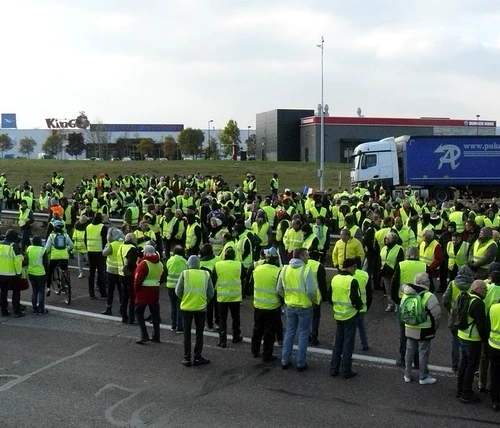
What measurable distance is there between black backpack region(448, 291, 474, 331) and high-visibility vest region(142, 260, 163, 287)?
16.0ft

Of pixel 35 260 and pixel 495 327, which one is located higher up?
pixel 35 260

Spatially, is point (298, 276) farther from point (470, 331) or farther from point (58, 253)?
point (58, 253)

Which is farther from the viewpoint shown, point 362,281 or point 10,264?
point 10,264

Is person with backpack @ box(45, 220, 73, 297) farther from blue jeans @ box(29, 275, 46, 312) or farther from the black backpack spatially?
the black backpack

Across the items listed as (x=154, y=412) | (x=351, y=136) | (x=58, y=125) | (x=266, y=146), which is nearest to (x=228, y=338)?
(x=154, y=412)

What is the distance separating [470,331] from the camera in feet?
27.9

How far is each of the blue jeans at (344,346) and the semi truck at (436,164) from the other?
26189 mm

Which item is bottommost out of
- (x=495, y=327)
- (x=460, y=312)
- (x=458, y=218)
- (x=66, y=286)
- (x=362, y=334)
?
(x=362, y=334)

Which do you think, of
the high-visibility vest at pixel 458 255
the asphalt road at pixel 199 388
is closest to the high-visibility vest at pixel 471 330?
the asphalt road at pixel 199 388

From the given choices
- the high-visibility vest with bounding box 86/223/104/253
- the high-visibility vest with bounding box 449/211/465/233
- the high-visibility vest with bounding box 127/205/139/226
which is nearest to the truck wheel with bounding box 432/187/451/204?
the high-visibility vest with bounding box 449/211/465/233

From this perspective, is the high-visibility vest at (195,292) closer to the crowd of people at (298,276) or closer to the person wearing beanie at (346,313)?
the crowd of people at (298,276)

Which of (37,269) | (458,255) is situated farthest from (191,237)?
(458,255)

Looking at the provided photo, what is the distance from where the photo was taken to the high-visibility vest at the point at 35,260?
13.1 meters

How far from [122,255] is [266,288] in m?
3.38
